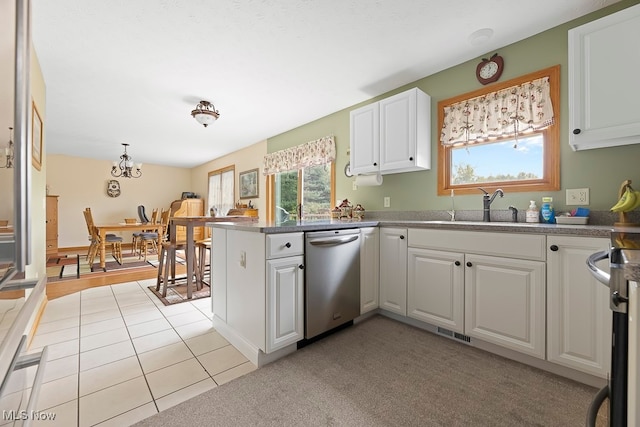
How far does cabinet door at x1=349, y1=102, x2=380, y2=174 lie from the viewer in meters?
2.83

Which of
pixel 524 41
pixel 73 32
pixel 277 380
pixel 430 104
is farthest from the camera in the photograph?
pixel 430 104

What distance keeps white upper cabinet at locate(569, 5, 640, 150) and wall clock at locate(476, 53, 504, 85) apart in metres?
0.58

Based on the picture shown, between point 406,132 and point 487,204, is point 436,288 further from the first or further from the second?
point 406,132

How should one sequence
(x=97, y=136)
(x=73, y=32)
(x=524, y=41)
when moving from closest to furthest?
(x=73, y=32) → (x=524, y=41) → (x=97, y=136)

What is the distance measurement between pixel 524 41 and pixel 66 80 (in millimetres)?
4318

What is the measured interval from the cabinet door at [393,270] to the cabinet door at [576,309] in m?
0.94

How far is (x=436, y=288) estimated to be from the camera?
2066 mm

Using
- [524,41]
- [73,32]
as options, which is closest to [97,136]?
[73,32]

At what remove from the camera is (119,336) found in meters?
2.17

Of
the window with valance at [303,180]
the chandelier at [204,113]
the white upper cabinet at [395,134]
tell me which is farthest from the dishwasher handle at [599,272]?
the chandelier at [204,113]

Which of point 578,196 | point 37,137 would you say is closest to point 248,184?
point 37,137

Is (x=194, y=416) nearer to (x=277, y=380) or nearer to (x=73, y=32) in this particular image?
(x=277, y=380)

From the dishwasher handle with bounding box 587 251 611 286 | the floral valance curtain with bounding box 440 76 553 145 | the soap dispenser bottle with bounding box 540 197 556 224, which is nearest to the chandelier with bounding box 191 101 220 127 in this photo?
the floral valance curtain with bounding box 440 76 553 145

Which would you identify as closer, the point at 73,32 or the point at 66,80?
the point at 73,32
